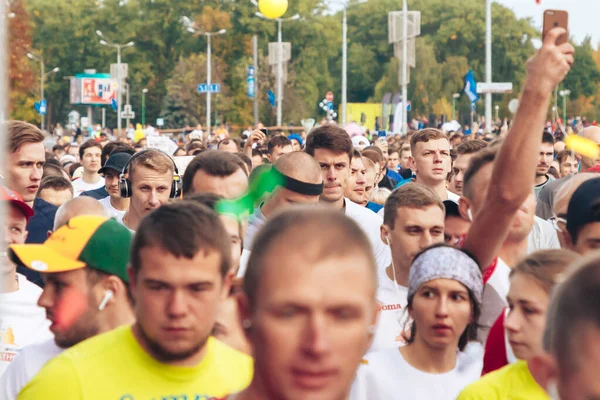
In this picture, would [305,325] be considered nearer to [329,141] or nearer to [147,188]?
[147,188]

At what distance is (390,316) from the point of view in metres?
5.82

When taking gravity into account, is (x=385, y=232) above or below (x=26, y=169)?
below

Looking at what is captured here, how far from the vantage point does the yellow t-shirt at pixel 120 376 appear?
3287mm

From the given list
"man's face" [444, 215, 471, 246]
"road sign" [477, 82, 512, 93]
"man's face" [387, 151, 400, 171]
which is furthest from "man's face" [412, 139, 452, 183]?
"road sign" [477, 82, 512, 93]

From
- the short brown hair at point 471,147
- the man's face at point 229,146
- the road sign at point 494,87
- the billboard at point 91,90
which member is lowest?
the man's face at point 229,146

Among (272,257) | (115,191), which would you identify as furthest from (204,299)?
(115,191)

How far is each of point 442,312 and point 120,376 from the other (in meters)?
1.72

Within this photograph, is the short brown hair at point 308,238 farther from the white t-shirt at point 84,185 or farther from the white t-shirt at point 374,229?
the white t-shirt at point 84,185

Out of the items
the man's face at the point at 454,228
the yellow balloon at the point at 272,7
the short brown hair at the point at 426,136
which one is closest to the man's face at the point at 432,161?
the short brown hair at the point at 426,136

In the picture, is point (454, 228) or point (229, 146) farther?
point (229, 146)

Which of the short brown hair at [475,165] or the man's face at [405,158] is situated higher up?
the short brown hair at [475,165]

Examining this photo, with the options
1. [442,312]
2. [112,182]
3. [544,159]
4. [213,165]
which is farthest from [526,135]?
[544,159]

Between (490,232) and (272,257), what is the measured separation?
2167 millimetres

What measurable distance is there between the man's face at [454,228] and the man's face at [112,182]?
3.32 meters
